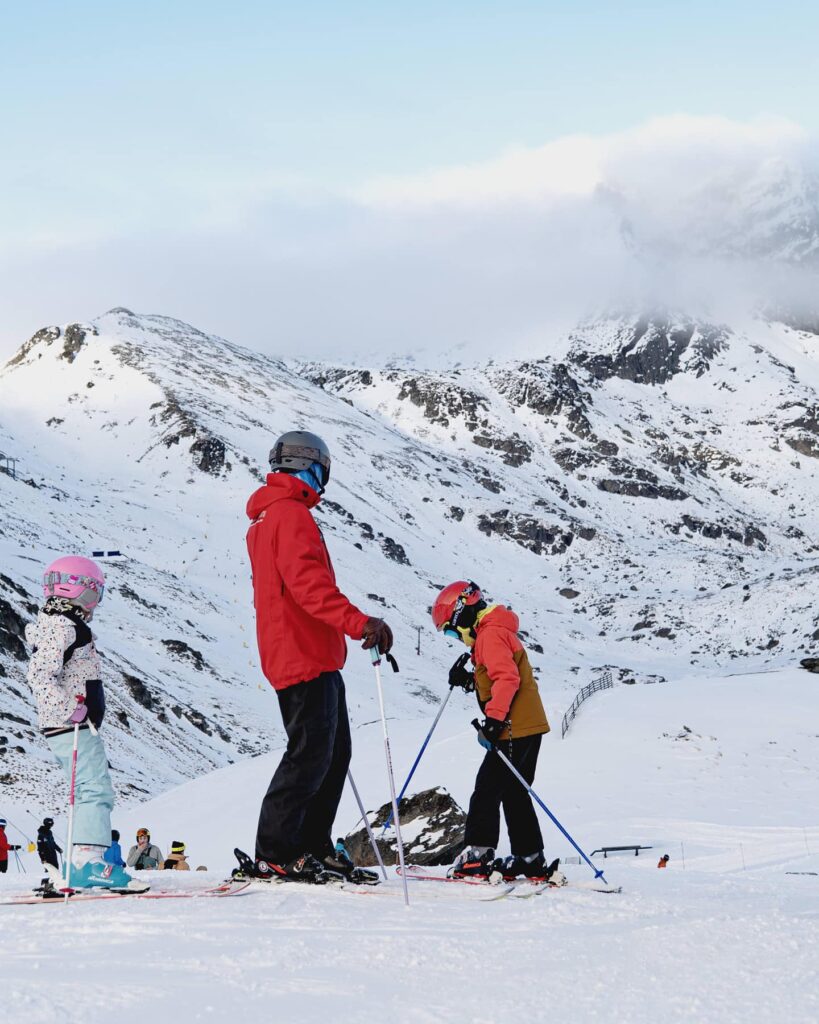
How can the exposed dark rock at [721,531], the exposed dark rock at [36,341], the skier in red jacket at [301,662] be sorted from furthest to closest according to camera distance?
the exposed dark rock at [721,531]
the exposed dark rock at [36,341]
the skier in red jacket at [301,662]

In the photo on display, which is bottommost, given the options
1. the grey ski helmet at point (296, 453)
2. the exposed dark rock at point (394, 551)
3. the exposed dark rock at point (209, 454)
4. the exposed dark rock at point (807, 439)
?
the grey ski helmet at point (296, 453)

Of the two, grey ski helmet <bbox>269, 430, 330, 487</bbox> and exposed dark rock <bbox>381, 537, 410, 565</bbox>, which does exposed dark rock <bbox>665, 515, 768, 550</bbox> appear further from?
grey ski helmet <bbox>269, 430, 330, 487</bbox>

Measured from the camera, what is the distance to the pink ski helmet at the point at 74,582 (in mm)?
6691

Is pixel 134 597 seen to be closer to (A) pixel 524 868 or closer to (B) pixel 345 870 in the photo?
(A) pixel 524 868

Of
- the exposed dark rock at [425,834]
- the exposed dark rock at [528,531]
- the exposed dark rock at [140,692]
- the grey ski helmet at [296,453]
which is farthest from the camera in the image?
the exposed dark rock at [528,531]

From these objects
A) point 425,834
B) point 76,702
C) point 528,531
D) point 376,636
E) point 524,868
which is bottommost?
point 425,834

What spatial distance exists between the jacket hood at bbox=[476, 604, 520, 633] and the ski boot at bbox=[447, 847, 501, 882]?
1.55m

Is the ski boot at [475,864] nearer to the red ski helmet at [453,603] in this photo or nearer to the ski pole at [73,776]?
the red ski helmet at [453,603]

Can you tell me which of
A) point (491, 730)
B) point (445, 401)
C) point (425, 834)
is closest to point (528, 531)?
point (445, 401)

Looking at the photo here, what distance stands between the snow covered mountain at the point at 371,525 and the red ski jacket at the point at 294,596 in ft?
74.0

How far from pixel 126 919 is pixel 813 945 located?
316cm

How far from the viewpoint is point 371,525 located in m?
107

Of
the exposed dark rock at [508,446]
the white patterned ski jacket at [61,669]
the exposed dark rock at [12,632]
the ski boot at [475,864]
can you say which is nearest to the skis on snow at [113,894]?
the white patterned ski jacket at [61,669]

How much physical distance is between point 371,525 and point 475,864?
9999 centimetres
